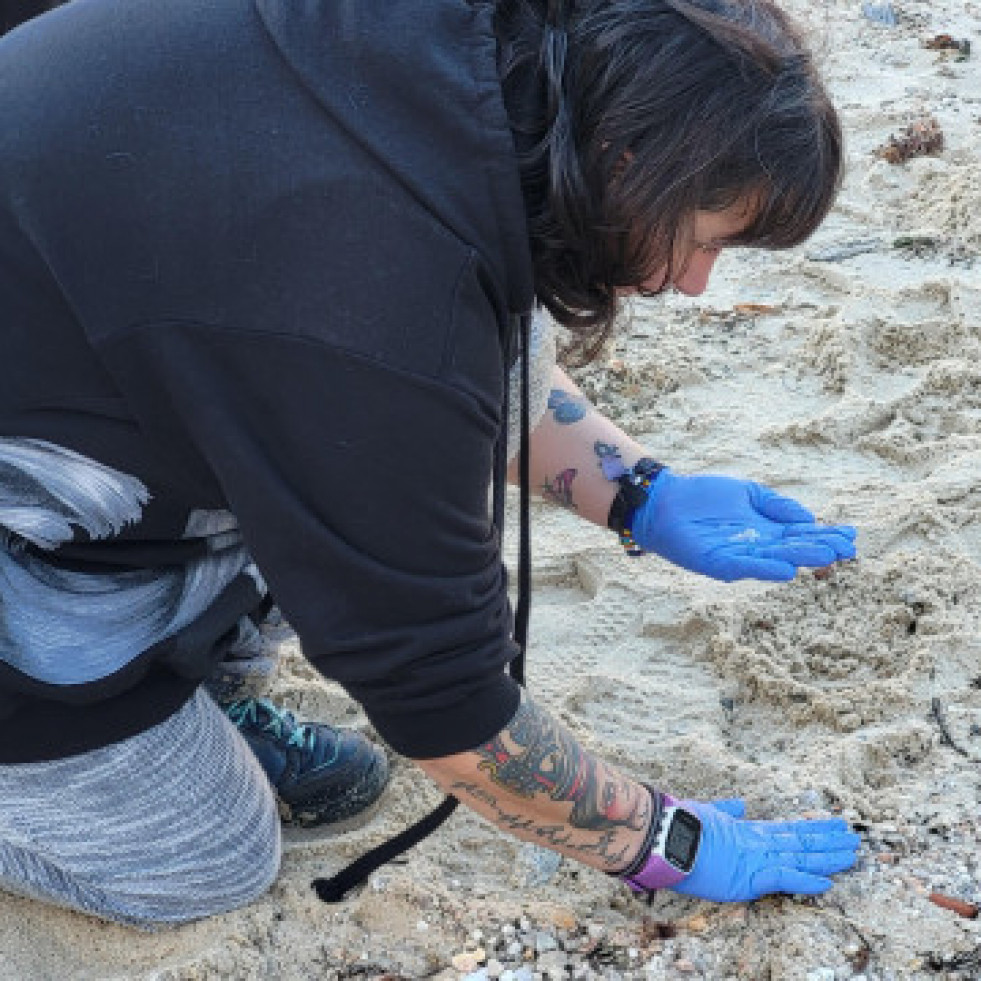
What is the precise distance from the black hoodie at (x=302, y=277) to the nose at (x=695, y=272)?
197 mm

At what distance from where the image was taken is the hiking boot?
2.05 metres

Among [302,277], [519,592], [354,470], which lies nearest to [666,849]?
[519,592]

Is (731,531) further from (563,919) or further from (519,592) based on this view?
(563,919)

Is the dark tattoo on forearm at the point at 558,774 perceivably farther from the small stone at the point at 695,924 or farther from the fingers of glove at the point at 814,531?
the fingers of glove at the point at 814,531

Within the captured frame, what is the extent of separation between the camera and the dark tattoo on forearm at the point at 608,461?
217 centimetres

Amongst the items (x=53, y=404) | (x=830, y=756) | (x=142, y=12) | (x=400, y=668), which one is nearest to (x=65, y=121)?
(x=142, y=12)

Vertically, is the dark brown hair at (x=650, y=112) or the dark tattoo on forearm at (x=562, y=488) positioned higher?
the dark brown hair at (x=650, y=112)

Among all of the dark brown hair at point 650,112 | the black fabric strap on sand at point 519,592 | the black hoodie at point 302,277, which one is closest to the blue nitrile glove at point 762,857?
the black fabric strap on sand at point 519,592

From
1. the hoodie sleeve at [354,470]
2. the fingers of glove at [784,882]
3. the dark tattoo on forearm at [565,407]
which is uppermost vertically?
the hoodie sleeve at [354,470]

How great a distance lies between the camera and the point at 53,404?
1.41m

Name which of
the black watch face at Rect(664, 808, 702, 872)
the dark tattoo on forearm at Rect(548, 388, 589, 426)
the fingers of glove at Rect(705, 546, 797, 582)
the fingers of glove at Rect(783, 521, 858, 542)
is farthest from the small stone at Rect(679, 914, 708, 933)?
the dark tattoo on forearm at Rect(548, 388, 589, 426)

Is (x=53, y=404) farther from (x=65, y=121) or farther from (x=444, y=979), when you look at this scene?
(x=444, y=979)

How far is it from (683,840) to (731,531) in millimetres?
537

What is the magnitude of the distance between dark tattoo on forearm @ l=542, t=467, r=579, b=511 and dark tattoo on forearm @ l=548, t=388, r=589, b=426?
0.27ft
